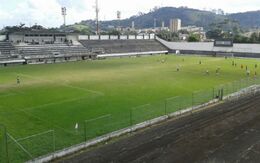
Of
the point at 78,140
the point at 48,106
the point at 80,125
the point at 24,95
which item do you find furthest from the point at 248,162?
the point at 24,95

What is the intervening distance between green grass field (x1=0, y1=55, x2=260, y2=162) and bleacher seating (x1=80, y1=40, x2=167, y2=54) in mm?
47365

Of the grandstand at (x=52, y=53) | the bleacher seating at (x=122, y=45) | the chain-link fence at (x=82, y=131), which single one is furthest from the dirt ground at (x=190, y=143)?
the bleacher seating at (x=122, y=45)

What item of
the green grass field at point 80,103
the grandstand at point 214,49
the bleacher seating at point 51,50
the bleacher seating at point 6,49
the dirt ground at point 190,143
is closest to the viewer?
the dirt ground at point 190,143

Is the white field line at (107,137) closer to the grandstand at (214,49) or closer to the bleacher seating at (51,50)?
the bleacher seating at (51,50)

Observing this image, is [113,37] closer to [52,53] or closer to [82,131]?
[52,53]

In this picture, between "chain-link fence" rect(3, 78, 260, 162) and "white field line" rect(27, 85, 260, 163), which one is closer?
"white field line" rect(27, 85, 260, 163)

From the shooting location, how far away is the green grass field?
21.5 metres

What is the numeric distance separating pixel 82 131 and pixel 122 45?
85.5 m

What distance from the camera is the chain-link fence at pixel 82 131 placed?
18.5 metres

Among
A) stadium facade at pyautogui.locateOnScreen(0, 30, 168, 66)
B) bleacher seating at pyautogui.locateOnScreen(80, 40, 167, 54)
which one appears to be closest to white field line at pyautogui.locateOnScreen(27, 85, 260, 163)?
stadium facade at pyautogui.locateOnScreen(0, 30, 168, 66)

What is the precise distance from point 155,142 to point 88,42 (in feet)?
270

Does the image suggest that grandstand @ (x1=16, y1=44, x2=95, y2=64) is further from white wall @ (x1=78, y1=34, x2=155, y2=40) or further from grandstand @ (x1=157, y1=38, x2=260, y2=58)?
grandstand @ (x1=157, y1=38, x2=260, y2=58)

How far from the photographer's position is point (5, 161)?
17234 mm

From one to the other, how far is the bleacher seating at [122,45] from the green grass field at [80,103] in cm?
4736
